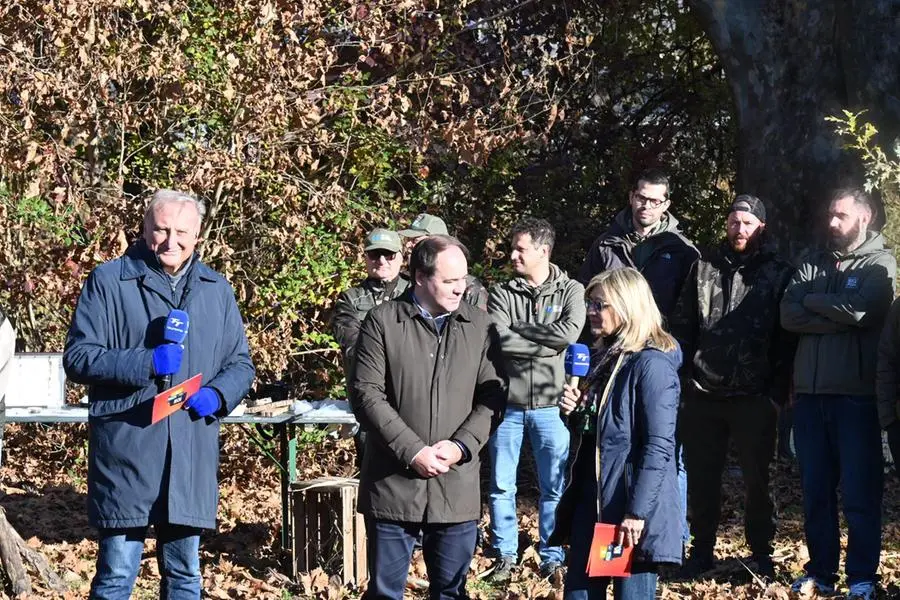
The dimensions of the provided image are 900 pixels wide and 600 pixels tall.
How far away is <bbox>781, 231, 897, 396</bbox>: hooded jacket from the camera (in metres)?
6.34

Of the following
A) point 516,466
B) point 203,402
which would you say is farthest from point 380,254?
point 203,402

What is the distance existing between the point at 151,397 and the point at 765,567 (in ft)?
12.0

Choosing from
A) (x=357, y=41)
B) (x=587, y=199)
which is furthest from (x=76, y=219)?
(x=587, y=199)

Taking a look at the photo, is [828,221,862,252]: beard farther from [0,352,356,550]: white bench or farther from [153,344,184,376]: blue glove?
[153,344,184,376]: blue glove

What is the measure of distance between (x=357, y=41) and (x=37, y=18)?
8.76ft

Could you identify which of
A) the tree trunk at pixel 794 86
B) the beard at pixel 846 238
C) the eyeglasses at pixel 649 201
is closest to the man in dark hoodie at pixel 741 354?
the beard at pixel 846 238

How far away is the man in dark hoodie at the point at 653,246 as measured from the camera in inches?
283

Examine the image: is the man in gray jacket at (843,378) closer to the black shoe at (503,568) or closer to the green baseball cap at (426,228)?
the black shoe at (503,568)

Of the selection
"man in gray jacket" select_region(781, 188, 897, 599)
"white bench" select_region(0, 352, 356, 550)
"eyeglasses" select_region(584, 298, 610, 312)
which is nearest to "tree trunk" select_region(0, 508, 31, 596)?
"white bench" select_region(0, 352, 356, 550)

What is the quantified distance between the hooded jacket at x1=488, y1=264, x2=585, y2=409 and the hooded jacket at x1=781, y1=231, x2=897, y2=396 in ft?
3.96

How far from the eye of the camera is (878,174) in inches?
285

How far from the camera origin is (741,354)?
670cm

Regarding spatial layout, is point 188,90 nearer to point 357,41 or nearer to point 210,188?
point 210,188

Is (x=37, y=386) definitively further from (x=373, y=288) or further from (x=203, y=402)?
(x=203, y=402)
